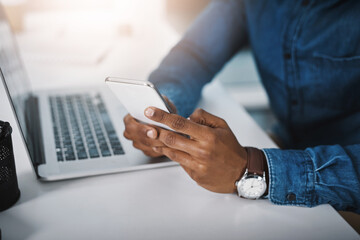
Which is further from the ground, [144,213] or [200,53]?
[200,53]

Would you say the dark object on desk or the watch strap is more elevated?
the dark object on desk

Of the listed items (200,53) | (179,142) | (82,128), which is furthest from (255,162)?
(200,53)

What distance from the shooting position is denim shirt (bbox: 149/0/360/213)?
0.62m

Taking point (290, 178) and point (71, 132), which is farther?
point (71, 132)

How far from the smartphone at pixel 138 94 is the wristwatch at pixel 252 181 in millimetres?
151

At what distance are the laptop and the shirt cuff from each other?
7.4 inches

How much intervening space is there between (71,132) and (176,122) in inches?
11.1

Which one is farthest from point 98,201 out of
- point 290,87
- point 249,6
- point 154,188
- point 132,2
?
point 132,2

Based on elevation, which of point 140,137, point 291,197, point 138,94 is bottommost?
point 291,197

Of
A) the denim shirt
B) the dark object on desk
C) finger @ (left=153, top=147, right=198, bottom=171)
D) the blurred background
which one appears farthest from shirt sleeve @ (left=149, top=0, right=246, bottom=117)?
the dark object on desk

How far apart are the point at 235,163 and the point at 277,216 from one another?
104mm

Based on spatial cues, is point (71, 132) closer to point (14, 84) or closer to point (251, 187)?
point (14, 84)

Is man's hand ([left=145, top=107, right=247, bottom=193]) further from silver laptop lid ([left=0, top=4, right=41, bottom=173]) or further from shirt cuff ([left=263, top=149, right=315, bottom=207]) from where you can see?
silver laptop lid ([left=0, top=4, right=41, bottom=173])

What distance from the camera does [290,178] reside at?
59cm
